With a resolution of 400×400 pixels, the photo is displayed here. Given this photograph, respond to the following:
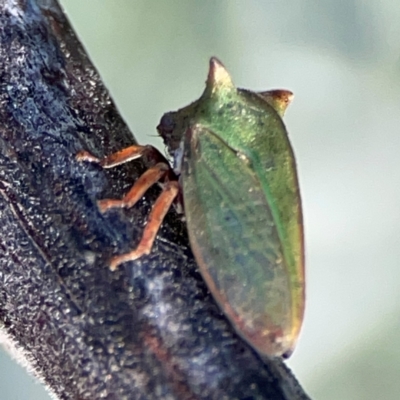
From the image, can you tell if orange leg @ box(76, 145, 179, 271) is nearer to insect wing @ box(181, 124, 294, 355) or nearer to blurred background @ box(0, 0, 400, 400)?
insect wing @ box(181, 124, 294, 355)

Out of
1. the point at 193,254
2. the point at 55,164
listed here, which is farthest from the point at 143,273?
the point at 55,164

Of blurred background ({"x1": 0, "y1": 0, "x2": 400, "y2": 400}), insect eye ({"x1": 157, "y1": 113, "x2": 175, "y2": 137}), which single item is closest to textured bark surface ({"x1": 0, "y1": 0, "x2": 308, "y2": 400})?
insect eye ({"x1": 157, "y1": 113, "x2": 175, "y2": 137})

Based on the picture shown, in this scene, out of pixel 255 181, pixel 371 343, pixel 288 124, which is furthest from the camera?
pixel 288 124

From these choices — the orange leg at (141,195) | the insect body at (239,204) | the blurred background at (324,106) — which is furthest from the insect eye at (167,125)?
the blurred background at (324,106)

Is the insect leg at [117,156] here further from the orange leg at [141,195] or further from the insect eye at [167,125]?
the insect eye at [167,125]

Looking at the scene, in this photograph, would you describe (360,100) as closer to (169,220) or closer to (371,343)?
(371,343)

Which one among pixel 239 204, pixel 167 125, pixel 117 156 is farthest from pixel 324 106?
pixel 117 156

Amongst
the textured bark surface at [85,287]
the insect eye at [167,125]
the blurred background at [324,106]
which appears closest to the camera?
the textured bark surface at [85,287]

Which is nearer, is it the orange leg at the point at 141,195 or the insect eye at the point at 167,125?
the orange leg at the point at 141,195
